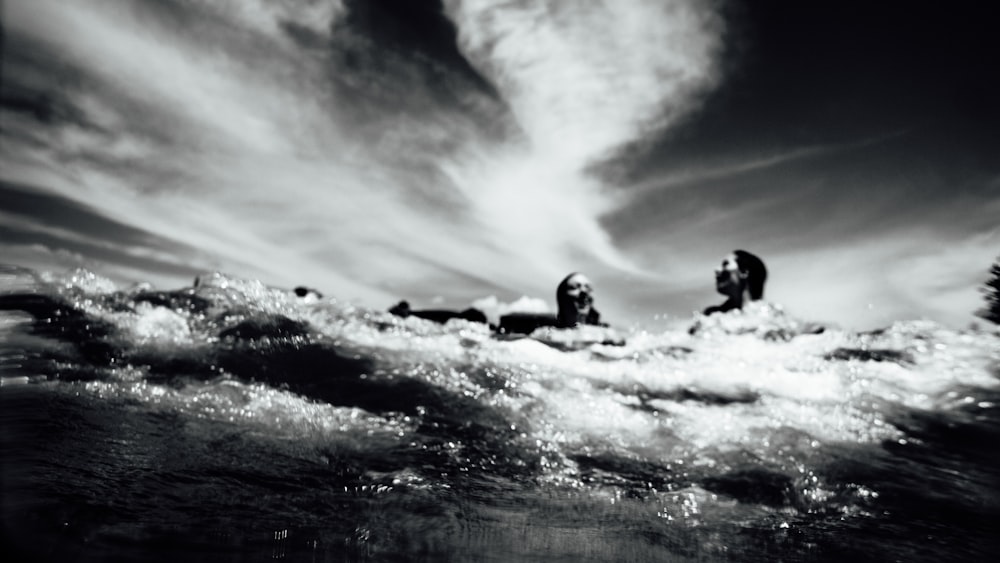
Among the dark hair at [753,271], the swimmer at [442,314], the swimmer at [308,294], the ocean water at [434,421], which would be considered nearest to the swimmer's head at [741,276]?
the dark hair at [753,271]

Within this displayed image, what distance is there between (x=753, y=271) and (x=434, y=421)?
7.54m

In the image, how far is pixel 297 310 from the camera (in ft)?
23.0

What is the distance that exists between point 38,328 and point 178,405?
6.06ft

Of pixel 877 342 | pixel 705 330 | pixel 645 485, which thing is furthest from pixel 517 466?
pixel 877 342

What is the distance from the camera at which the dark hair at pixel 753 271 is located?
10273 mm

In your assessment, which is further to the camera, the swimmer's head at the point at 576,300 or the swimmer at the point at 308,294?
the swimmer's head at the point at 576,300

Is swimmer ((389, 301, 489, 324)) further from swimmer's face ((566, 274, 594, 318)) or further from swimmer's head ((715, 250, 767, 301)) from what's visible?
swimmer's head ((715, 250, 767, 301))

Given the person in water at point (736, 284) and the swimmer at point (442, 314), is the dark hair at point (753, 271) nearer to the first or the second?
the person in water at point (736, 284)

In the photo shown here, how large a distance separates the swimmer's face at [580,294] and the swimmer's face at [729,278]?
2574 mm

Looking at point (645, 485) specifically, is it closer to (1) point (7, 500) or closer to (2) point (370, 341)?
(2) point (370, 341)

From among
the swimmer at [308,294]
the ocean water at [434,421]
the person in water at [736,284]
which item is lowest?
the ocean water at [434,421]

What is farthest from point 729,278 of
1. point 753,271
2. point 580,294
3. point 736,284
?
point 580,294

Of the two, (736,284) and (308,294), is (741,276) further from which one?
(308,294)

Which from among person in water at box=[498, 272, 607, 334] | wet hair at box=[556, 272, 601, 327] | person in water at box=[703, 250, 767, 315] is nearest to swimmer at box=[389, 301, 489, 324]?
person in water at box=[498, 272, 607, 334]
